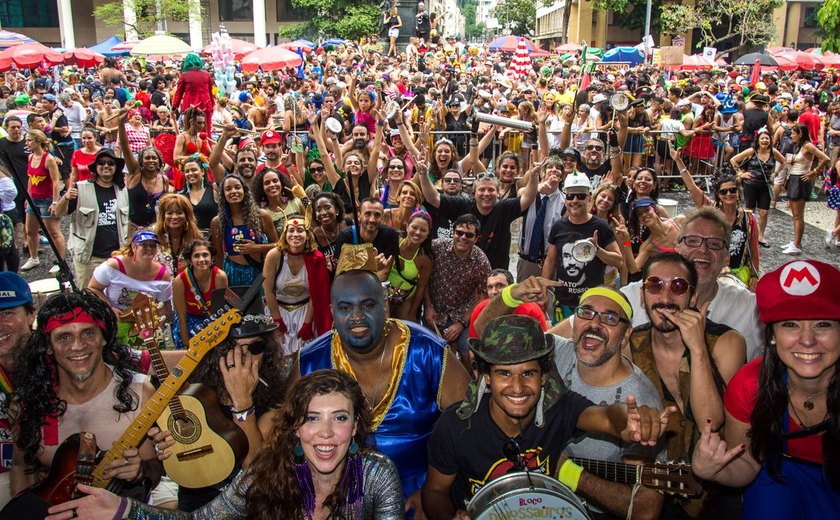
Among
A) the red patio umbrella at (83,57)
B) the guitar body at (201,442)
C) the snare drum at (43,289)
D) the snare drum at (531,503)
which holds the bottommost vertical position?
the snare drum at (43,289)

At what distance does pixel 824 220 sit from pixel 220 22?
5851cm

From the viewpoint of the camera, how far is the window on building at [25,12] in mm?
58062

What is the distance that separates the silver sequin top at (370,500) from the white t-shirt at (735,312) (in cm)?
202

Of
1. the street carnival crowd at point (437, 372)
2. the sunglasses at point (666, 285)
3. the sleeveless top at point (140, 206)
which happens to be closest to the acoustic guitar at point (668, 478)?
the street carnival crowd at point (437, 372)

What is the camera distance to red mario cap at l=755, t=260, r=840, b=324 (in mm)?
2803

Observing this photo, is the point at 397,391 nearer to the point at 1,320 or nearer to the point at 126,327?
the point at 1,320

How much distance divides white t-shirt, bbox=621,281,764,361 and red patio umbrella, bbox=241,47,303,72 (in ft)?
78.6

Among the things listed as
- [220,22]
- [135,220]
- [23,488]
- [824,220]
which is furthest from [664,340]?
[220,22]

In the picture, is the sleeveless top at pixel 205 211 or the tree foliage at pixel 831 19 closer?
the sleeveless top at pixel 205 211

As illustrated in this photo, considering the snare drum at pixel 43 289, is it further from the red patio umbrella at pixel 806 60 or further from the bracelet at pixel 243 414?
the red patio umbrella at pixel 806 60

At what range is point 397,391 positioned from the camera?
3732 millimetres

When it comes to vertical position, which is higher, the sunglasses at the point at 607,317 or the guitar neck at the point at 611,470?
the sunglasses at the point at 607,317

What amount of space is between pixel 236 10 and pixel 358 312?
6406cm

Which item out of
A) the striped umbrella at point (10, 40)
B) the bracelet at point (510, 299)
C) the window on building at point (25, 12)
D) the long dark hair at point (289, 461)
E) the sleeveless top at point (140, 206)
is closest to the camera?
the long dark hair at point (289, 461)
